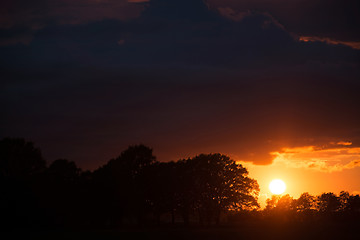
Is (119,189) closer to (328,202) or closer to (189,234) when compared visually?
(189,234)

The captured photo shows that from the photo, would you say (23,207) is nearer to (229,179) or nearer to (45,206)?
(45,206)

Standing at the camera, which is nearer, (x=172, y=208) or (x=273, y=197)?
(x=172, y=208)

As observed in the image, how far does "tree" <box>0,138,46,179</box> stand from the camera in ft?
382

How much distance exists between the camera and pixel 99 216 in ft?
356

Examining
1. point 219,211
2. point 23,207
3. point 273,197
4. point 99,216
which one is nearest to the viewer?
point 23,207

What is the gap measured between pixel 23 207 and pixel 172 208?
124ft

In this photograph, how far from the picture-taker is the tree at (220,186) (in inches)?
4560

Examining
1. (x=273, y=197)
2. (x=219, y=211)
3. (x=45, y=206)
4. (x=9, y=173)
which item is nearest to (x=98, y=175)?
(x=45, y=206)

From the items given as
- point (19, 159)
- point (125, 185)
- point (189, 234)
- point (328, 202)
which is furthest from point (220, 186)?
point (328, 202)

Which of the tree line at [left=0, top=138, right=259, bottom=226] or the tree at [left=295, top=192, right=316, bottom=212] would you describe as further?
the tree at [left=295, top=192, right=316, bottom=212]

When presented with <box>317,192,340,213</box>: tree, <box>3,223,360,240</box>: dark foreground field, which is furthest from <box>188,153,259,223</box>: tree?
<box>317,192,340,213</box>: tree

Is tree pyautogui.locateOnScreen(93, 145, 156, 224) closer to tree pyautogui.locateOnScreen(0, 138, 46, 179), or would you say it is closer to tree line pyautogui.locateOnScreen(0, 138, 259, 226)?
tree line pyautogui.locateOnScreen(0, 138, 259, 226)

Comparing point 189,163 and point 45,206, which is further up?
point 189,163

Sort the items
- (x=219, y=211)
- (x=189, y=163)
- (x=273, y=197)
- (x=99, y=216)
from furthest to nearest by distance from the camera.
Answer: (x=273, y=197) < (x=189, y=163) < (x=219, y=211) < (x=99, y=216)
